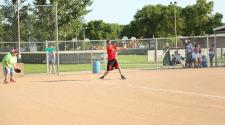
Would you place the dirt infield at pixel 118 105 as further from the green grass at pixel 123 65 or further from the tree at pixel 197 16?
the tree at pixel 197 16

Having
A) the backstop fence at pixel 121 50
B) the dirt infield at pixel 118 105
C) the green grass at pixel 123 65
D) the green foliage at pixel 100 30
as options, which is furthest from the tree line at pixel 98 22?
the dirt infield at pixel 118 105

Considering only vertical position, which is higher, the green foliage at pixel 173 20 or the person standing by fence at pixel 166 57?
the green foliage at pixel 173 20

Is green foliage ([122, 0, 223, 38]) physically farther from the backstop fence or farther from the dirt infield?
the dirt infield

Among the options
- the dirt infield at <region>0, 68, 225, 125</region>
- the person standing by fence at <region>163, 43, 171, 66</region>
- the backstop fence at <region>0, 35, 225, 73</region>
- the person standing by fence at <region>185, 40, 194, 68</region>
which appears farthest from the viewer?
the person standing by fence at <region>163, 43, 171, 66</region>

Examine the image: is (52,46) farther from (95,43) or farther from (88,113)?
(88,113)

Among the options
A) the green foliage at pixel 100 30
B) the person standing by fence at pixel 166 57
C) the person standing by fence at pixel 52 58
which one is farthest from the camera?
the green foliage at pixel 100 30

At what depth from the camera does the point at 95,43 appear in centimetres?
3562

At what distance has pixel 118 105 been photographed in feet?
44.3

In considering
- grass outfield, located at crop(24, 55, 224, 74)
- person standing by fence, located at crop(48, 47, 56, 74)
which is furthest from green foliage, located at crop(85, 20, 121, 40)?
person standing by fence, located at crop(48, 47, 56, 74)

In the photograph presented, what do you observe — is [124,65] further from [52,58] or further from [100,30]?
[100,30]

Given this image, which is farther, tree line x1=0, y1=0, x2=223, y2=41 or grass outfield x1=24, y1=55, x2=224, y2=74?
grass outfield x1=24, y1=55, x2=224, y2=74

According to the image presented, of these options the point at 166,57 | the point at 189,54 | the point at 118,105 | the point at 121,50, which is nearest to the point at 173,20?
the point at 121,50

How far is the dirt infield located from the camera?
429 inches

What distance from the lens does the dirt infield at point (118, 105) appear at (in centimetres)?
1089
